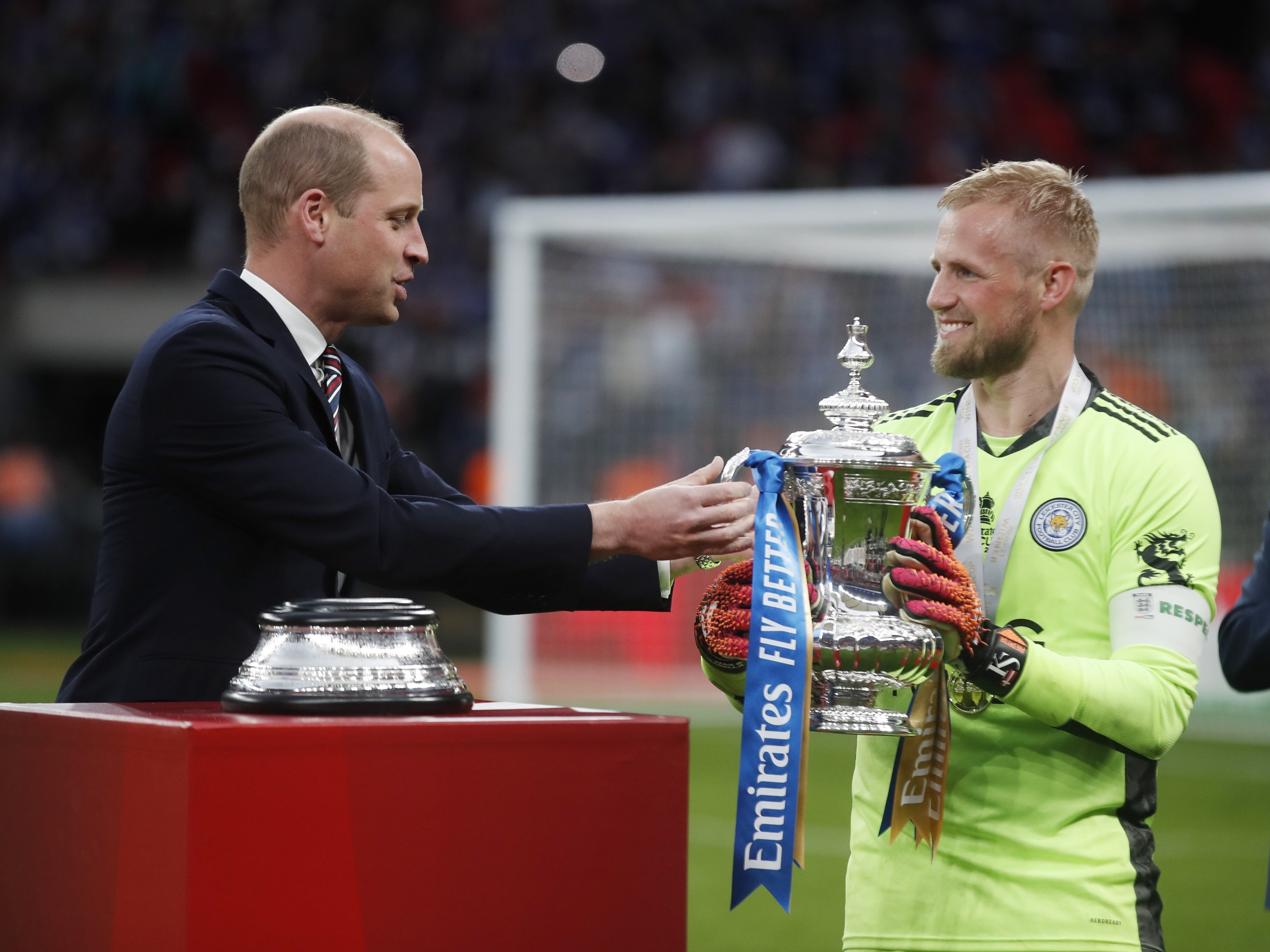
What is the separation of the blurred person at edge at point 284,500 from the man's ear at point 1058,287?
1.86 ft

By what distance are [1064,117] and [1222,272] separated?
4.76 metres

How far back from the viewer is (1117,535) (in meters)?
2.24

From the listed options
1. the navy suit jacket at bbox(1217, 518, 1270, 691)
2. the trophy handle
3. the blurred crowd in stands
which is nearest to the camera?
the trophy handle

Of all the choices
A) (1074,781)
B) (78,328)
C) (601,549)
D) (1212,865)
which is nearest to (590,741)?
(601,549)

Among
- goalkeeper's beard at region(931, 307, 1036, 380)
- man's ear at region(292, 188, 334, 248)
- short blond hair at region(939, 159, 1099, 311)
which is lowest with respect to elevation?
goalkeeper's beard at region(931, 307, 1036, 380)

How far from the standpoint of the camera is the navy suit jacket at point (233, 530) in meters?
2.03

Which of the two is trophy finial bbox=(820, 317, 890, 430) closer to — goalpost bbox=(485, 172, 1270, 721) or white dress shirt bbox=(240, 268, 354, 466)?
white dress shirt bbox=(240, 268, 354, 466)

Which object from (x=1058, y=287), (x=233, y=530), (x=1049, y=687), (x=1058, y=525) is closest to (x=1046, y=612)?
(x=1058, y=525)

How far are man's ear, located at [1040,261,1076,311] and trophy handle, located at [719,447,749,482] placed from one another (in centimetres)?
53

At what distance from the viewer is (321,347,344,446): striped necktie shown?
7.59ft

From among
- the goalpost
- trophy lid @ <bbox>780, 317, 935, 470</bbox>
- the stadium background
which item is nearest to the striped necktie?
trophy lid @ <bbox>780, 317, 935, 470</bbox>

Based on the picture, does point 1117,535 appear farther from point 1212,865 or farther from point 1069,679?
point 1212,865

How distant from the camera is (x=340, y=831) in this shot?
1.72m

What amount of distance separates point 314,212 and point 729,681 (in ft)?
2.94
